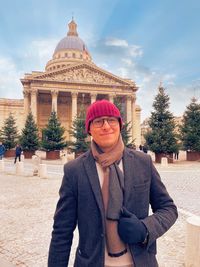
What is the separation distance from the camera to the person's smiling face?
2.26 metres

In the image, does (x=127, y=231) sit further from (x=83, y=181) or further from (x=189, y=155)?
(x=189, y=155)

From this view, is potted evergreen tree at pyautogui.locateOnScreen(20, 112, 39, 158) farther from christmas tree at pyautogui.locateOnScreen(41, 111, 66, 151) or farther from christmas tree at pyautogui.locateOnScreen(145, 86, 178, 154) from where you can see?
christmas tree at pyautogui.locateOnScreen(145, 86, 178, 154)

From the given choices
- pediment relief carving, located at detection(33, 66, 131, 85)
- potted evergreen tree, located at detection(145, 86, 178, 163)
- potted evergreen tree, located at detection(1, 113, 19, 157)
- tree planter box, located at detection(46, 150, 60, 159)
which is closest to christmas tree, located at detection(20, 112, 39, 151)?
potted evergreen tree, located at detection(1, 113, 19, 157)

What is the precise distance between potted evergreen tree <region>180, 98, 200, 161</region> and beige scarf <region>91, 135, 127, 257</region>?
30.9 m

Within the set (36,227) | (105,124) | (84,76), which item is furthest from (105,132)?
(84,76)

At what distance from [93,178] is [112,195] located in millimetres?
207

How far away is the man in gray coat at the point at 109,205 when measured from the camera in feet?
6.81

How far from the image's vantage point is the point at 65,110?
6244 cm

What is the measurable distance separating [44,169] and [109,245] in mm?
15641

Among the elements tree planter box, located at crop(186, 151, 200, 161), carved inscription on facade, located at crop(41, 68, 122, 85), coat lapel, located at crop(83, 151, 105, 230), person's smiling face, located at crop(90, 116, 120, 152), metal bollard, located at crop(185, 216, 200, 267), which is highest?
carved inscription on facade, located at crop(41, 68, 122, 85)

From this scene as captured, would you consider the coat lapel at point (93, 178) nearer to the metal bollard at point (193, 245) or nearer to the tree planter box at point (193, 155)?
the metal bollard at point (193, 245)

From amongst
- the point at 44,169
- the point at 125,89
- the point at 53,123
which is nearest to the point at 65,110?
the point at 125,89

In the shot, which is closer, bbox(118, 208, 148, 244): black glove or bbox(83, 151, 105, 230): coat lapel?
bbox(118, 208, 148, 244): black glove

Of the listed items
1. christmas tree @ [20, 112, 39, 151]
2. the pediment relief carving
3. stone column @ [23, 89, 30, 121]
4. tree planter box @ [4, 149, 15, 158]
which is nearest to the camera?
christmas tree @ [20, 112, 39, 151]
